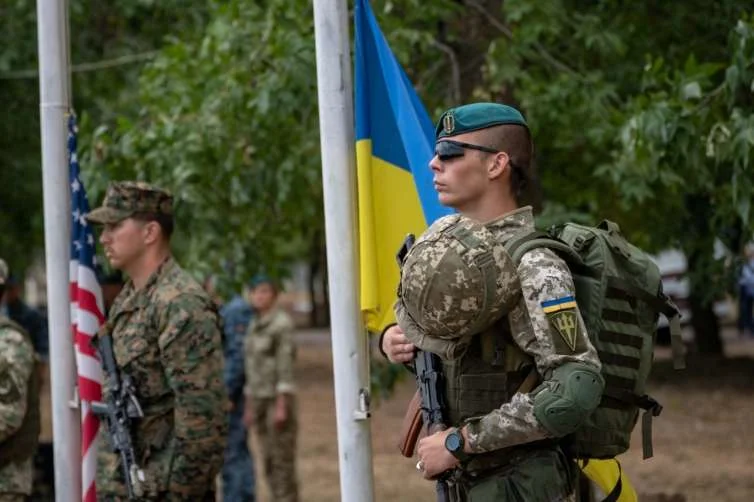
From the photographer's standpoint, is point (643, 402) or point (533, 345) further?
point (643, 402)

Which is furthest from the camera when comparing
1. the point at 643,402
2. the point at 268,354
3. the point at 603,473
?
the point at 268,354

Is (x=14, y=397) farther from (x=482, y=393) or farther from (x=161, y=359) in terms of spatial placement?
(x=482, y=393)

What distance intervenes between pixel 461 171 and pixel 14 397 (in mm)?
2662

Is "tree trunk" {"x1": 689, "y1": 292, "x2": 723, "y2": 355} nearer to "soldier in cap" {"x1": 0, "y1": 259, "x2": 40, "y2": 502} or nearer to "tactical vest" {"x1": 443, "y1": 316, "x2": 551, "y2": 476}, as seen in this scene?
"soldier in cap" {"x1": 0, "y1": 259, "x2": 40, "y2": 502}

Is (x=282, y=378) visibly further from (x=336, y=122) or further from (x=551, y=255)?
(x=551, y=255)

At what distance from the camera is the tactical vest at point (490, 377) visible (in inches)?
149

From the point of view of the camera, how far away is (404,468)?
13.8m

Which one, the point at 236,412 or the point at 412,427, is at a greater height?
the point at 412,427

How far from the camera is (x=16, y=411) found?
5773mm

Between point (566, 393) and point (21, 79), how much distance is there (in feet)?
35.7

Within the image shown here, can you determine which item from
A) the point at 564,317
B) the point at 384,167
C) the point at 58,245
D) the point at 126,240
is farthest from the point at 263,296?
the point at 564,317

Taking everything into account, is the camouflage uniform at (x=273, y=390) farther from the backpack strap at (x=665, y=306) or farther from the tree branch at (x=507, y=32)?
the backpack strap at (x=665, y=306)

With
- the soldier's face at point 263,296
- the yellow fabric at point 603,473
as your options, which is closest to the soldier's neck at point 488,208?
the yellow fabric at point 603,473

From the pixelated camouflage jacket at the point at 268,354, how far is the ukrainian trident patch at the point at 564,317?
733 centimetres
